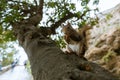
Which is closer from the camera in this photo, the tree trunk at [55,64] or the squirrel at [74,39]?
the tree trunk at [55,64]

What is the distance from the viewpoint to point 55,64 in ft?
9.11

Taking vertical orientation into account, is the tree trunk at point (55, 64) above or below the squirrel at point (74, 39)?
below

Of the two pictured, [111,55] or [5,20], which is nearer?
[5,20]

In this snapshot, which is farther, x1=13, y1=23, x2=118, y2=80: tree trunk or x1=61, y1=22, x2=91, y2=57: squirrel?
x1=61, y1=22, x2=91, y2=57: squirrel

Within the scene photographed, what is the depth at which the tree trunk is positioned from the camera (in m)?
2.35

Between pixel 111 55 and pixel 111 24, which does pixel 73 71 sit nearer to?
pixel 111 55

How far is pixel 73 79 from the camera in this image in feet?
7.48

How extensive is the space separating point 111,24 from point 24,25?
6.77m

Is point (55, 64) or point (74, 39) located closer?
point (55, 64)

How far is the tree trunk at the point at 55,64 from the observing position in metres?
2.35

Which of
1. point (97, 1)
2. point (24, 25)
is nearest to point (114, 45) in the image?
point (97, 1)

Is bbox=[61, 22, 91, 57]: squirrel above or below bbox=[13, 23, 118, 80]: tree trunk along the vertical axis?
above

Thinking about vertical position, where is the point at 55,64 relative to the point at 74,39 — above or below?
below

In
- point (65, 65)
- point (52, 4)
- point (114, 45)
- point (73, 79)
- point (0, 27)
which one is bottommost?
point (73, 79)
